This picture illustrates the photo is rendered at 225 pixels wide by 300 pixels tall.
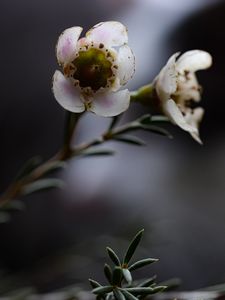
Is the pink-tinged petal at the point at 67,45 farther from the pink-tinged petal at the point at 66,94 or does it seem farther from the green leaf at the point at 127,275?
the green leaf at the point at 127,275

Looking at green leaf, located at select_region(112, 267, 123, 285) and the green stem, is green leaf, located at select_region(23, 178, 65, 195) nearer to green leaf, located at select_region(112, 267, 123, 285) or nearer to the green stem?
the green stem

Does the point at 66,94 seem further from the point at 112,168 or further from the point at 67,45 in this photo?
the point at 112,168

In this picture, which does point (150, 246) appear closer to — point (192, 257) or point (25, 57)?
point (192, 257)

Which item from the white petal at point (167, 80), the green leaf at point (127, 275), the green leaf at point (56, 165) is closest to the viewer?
the green leaf at point (127, 275)

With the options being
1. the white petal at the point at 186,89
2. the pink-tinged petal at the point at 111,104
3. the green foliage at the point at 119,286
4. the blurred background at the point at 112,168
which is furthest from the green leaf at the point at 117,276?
the blurred background at the point at 112,168

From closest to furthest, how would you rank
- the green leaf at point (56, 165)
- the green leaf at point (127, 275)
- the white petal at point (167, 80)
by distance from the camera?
the green leaf at point (127, 275)
the white petal at point (167, 80)
the green leaf at point (56, 165)

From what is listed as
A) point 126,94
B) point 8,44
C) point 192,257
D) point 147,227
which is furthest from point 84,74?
point 8,44

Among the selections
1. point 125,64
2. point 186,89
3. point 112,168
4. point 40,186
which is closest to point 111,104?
point 125,64
